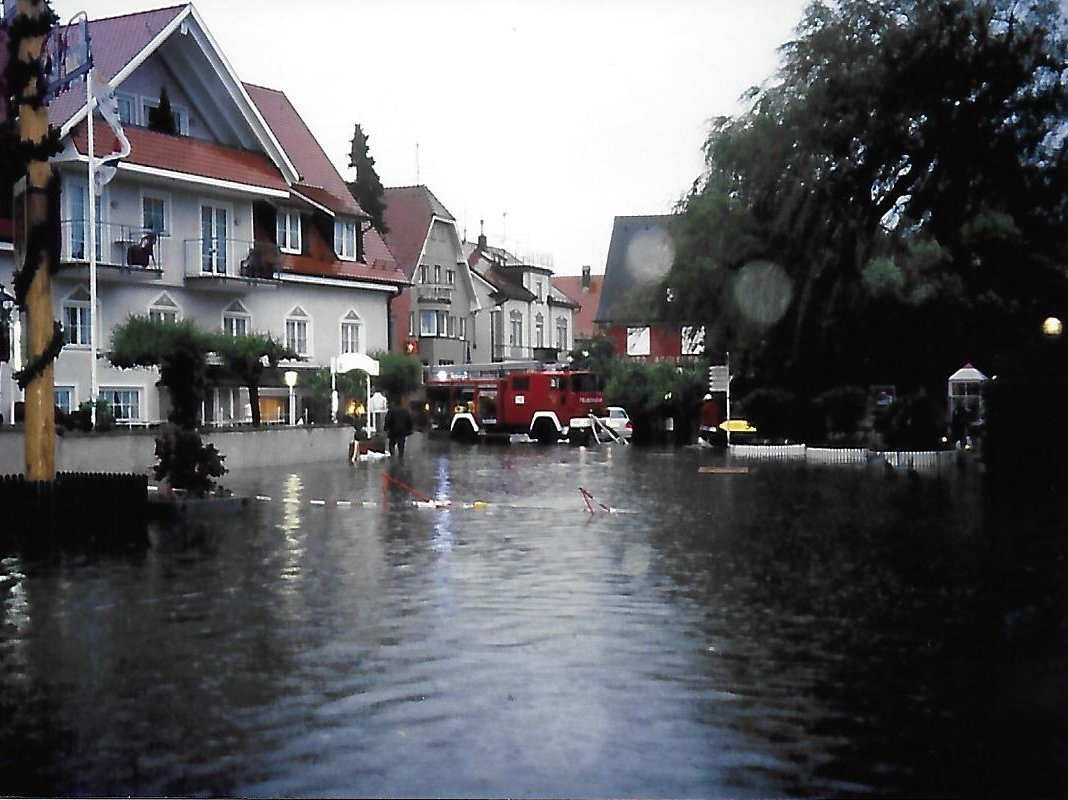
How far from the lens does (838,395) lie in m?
39.2

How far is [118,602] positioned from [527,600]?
305 cm

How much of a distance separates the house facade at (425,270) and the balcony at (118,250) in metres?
13.0

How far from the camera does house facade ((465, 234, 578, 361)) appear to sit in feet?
126

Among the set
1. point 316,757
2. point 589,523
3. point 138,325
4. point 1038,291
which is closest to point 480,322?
point 1038,291

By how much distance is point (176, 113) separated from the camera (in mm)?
28188

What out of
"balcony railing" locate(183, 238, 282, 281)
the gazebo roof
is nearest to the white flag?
"balcony railing" locate(183, 238, 282, 281)

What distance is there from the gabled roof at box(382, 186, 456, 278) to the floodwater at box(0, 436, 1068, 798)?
25092mm

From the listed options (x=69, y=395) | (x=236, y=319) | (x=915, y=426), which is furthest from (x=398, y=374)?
(x=69, y=395)

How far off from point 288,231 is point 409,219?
790 centimetres

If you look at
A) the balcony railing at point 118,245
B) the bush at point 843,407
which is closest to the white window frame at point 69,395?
the balcony railing at point 118,245

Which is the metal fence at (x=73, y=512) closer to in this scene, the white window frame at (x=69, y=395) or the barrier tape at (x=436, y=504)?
the barrier tape at (x=436, y=504)

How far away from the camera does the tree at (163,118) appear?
27141 mm

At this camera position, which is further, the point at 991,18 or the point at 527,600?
the point at 991,18

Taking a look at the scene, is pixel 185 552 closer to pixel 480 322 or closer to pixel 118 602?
pixel 118 602
